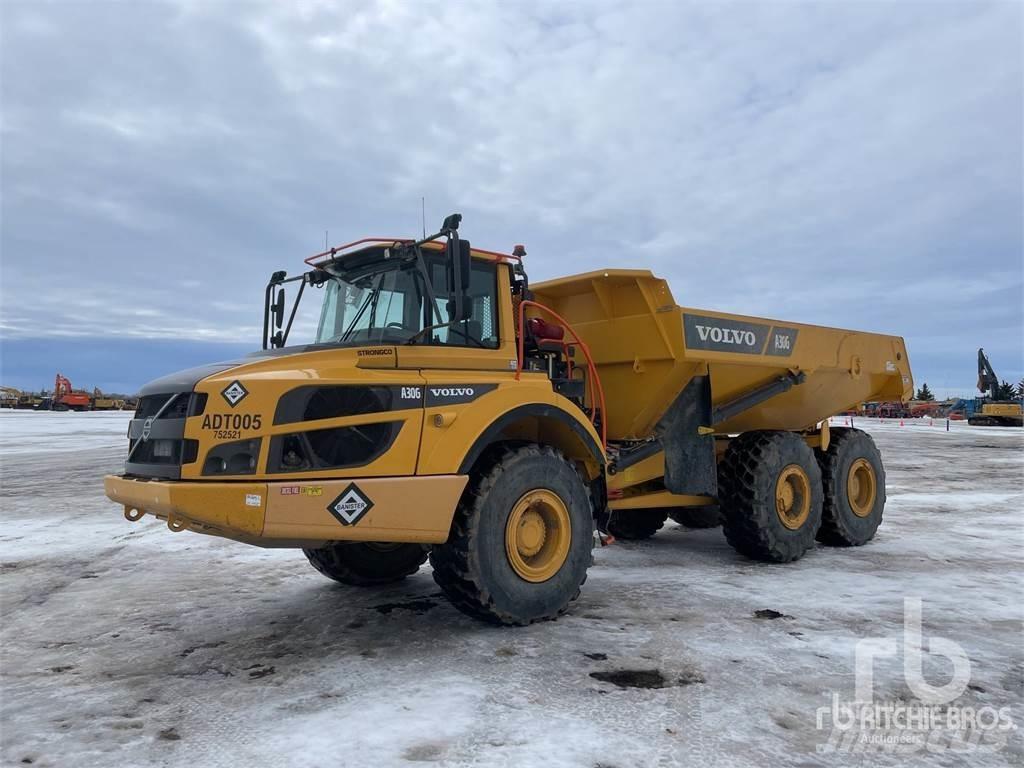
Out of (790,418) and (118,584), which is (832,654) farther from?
(118,584)

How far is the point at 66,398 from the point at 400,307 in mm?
67347

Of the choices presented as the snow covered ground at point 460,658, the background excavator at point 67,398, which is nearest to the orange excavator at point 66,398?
the background excavator at point 67,398

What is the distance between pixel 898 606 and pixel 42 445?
2438cm

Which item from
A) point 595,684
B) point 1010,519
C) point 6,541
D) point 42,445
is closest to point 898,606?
point 595,684

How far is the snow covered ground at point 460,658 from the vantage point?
10.7 ft

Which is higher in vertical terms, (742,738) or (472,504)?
(472,504)

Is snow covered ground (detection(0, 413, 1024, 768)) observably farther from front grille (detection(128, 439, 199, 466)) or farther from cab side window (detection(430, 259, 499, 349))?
cab side window (detection(430, 259, 499, 349))

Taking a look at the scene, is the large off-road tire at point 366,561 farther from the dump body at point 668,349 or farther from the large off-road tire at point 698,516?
the large off-road tire at point 698,516

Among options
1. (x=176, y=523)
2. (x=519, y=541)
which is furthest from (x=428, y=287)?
(x=176, y=523)

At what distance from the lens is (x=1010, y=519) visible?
9.66 m

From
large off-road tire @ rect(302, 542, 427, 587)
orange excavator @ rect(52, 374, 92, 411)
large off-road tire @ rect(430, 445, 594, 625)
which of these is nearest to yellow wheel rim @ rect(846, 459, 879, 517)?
large off-road tire @ rect(430, 445, 594, 625)

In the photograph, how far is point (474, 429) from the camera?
15.8ft

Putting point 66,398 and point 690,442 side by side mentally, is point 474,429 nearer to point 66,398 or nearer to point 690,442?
→ point 690,442

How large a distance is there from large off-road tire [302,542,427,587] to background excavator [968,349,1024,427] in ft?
156
